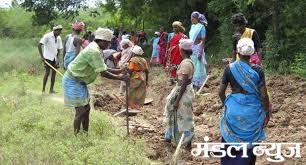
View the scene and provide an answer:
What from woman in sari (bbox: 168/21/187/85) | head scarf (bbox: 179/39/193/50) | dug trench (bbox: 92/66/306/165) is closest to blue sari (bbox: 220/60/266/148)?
dug trench (bbox: 92/66/306/165)

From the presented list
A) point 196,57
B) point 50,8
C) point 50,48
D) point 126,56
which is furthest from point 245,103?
point 50,8

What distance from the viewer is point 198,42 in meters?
10.3

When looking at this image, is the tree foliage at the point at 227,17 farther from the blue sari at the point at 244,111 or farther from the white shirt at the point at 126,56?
the blue sari at the point at 244,111

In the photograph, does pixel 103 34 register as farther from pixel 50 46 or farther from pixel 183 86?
pixel 50 46

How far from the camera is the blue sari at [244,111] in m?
5.27

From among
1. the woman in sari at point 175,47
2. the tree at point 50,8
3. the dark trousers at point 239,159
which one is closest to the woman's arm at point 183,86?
the dark trousers at point 239,159

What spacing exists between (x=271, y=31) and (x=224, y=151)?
32.2 ft

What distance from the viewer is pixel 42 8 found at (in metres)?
25.2

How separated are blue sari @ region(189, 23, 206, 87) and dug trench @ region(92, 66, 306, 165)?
16.5 inches

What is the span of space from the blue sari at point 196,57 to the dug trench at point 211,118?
418 mm

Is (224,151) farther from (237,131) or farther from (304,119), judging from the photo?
(304,119)

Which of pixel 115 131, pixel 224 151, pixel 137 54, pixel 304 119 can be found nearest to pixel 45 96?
pixel 137 54

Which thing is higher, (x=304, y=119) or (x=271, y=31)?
(x=271, y=31)

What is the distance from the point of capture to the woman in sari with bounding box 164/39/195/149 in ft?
22.7
